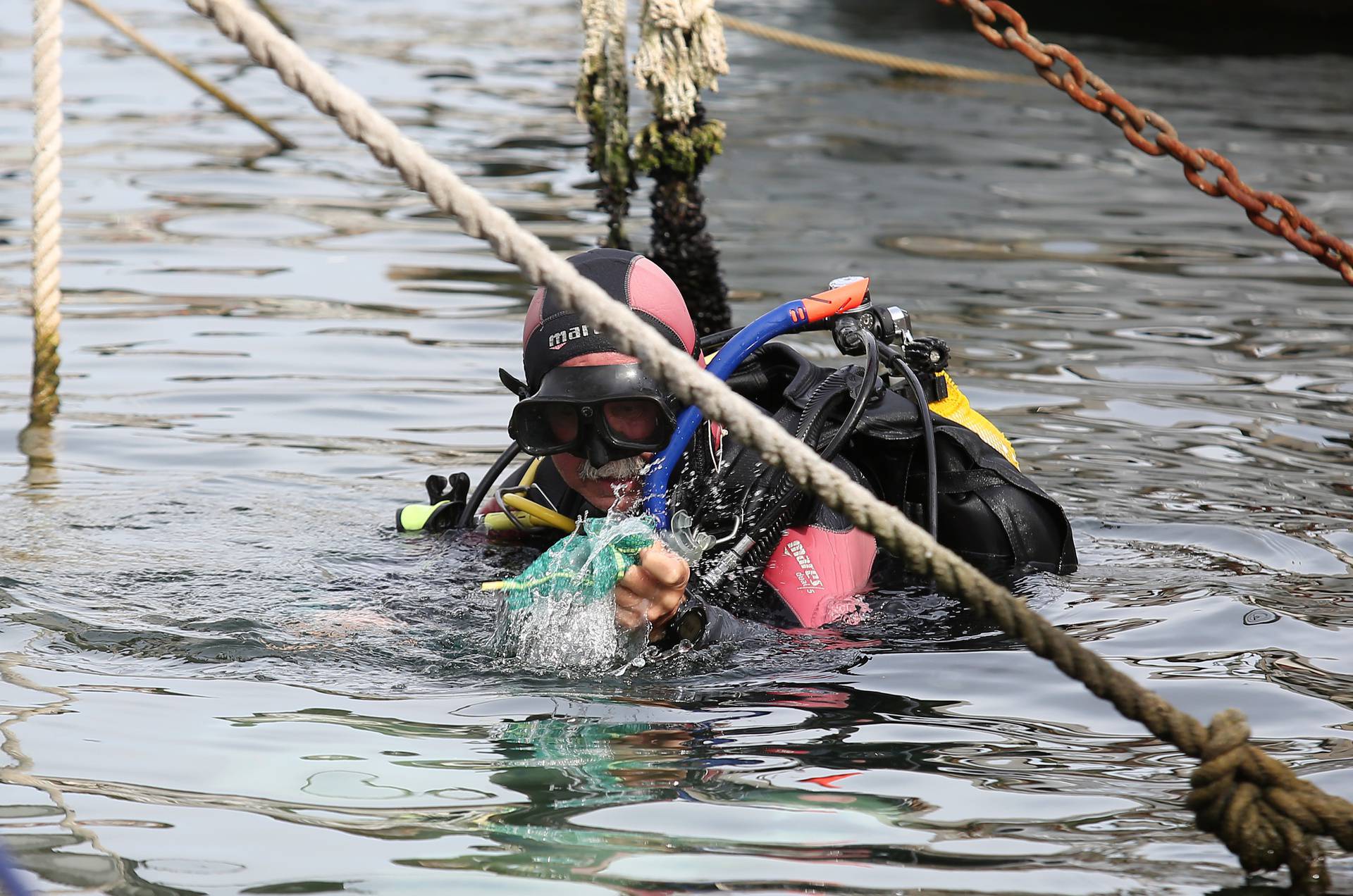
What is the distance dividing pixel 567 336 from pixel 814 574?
0.78 meters

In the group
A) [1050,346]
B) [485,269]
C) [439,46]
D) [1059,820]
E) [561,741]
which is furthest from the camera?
[439,46]

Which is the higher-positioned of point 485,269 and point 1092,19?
point 1092,19

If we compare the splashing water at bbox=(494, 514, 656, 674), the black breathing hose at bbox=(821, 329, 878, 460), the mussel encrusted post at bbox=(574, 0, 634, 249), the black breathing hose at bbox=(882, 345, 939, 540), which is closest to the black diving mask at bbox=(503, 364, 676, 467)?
the splashing water at bbox=(494, 514, 656, 674)

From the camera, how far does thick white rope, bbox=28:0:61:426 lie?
5281mm

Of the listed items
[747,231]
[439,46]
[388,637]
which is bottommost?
[388,637]

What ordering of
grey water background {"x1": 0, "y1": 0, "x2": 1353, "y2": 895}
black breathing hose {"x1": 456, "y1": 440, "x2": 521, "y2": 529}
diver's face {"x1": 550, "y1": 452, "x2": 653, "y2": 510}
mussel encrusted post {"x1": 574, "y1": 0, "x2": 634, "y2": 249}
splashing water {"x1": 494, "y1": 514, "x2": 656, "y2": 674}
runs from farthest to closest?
mussel encrusted post {"x1": 574, "y1": 0, "x2": 634, "y2": 249} → black breathing hose {"x1": 456, "y1": 440, "x2": 521, "y2": 529} → diver's face {"x1": 550, "y1": 452, "x2": 653, "y2": 510} → splashing water {"x1": 494, "y1": 514, "x2": 656, "y2": 674} → grey water background {"x1": 0, "y1": 0, "x2": 1353, "y2": 895}

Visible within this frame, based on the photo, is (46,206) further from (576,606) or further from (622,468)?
(576,606)

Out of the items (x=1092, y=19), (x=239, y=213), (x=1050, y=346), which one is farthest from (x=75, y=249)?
(x=1092, y=19)

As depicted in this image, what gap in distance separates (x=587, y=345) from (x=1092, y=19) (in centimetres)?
1630

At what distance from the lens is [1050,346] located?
22.6ft

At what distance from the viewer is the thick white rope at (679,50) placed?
6.14 meters

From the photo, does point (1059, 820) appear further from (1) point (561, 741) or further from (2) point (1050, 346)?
(2) point (1050, 346)

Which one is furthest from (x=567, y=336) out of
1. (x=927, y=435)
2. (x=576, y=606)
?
(x=927, y=435)

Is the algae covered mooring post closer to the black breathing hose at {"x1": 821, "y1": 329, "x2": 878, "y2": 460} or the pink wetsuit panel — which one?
the black breathing hose at {"x1": 821, "y1": 329, "x2": 878, "y2": 460}
